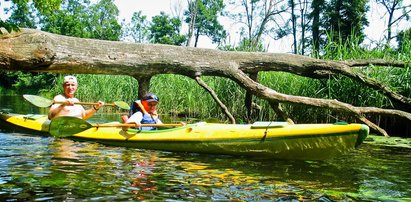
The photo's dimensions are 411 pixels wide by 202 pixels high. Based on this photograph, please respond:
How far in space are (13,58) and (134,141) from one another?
181cm

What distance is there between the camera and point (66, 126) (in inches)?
228

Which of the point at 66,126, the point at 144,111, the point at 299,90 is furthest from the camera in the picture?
the point at 299,90

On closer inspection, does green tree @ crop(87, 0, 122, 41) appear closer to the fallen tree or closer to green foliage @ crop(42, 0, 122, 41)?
green foliage @ crop(42, 0, 122, 41)

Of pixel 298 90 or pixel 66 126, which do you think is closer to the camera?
pixel 66 126

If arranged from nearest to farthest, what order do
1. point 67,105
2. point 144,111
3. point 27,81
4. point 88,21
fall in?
point 144,111 → point 67,105 → point 27,81 → point 88,21

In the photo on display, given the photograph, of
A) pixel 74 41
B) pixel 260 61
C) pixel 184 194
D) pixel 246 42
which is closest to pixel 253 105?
pixel 260 61

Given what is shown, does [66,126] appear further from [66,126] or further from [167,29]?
[167,29]

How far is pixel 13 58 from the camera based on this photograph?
5867 mm

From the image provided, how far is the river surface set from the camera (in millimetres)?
3451

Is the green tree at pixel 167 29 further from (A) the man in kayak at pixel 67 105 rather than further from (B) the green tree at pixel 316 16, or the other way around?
(A) the man in kayak at pixel 67 105

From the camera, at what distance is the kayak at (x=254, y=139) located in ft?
15.3

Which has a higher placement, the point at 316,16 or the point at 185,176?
the point at 316,16

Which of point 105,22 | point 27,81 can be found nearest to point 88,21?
point 105,22

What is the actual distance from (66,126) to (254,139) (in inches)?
92.2
